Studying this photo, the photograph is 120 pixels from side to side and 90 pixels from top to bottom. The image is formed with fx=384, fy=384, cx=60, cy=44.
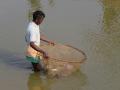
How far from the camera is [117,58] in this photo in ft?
28.6

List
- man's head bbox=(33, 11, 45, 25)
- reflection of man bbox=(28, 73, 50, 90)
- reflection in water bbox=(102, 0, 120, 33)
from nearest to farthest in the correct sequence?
1. man's head bbox=(33, 11, 45, 25)
2. reflection of man bbox=(28, 73, 50, 90)
3. reflection in water bbox=(102, 0, 120, 33)

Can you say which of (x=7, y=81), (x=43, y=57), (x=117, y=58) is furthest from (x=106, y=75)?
(x=7, y=81)

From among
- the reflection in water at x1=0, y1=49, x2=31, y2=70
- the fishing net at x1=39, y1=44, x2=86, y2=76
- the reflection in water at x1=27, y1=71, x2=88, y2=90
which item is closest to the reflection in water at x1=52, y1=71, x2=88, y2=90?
the reflection in water at x1=27, y1=71, x2=88, y2=90

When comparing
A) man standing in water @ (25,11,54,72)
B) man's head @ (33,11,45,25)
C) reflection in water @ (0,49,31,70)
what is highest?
man's head @ (33,11,45,25)

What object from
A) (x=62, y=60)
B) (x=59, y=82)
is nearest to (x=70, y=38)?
(x=62, y=60)

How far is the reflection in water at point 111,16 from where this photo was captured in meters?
10.7

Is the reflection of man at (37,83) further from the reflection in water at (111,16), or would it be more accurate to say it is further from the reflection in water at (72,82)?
the reflection in water at (111,16)

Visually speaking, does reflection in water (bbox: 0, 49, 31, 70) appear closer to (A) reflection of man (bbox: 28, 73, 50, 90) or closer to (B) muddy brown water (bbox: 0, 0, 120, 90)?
(B) muddy brown water (bbox: 0, 0, 120, 90)

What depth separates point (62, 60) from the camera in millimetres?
7914

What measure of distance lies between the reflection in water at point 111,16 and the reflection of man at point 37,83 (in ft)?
9.90

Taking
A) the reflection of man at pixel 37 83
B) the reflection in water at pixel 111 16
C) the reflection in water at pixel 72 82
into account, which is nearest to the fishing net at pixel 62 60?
the reflection in water at pixel 72 82

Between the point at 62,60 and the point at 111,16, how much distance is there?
166 inches

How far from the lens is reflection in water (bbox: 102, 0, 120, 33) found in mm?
10661

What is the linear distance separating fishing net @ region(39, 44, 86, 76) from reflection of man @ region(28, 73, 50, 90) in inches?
9.5
